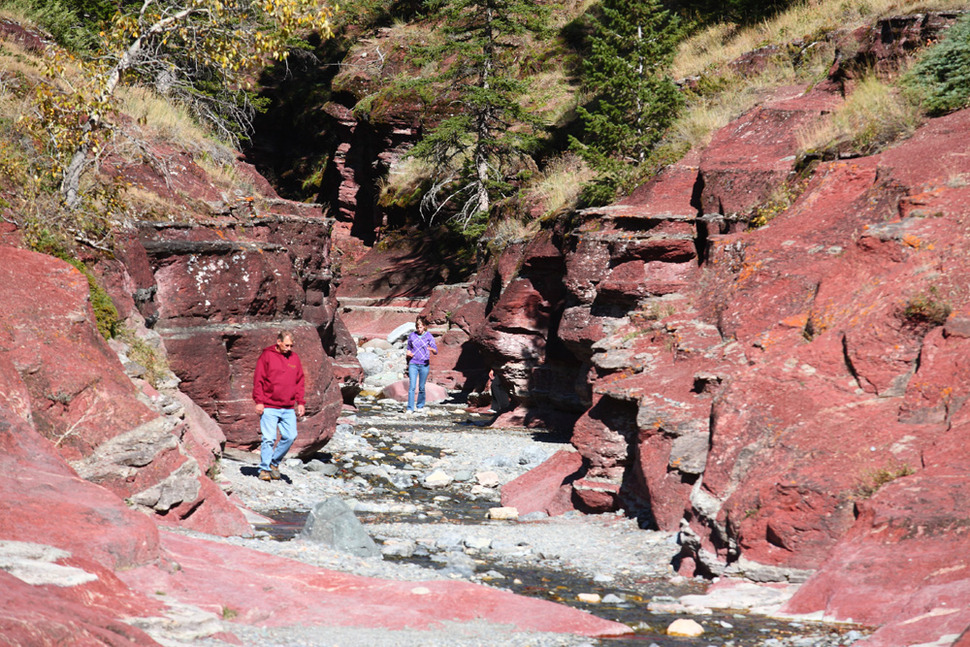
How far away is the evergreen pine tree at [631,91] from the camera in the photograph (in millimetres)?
18391

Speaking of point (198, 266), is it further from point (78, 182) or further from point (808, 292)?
point (808, 292)

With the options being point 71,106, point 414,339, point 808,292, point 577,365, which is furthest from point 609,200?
point 71,106

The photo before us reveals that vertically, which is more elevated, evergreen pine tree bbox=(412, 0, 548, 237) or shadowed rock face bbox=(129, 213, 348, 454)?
evergreen pine tree bbox=(412, 0, 548, 237)

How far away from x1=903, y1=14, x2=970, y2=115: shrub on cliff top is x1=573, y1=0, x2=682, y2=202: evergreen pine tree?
19.6 ft

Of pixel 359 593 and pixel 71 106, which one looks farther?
pixel 71 106

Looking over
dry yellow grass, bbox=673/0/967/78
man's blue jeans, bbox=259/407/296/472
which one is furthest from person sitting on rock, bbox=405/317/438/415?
Result: dry yellow grass, bbox=673/0/967/78

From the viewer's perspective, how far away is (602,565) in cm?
719

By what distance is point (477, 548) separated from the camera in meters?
7.65

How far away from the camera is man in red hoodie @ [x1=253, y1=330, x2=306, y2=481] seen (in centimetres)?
959

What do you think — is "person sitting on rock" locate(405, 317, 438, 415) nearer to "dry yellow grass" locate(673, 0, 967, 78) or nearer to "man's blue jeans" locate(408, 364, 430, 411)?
"man's blue jeans" locate(408, 364, 430, 411)

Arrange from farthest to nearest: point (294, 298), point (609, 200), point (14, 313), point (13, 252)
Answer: point (609, 200), point (294, 298), point (13, 252), point (14, 313)

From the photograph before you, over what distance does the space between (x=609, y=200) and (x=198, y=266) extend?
26.3 ft

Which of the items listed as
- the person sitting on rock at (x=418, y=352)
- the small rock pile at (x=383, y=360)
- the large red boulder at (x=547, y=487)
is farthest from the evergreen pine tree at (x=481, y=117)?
the large red boulder at (x=547, y=487)

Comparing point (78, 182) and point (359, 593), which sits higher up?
point (78, 182)
